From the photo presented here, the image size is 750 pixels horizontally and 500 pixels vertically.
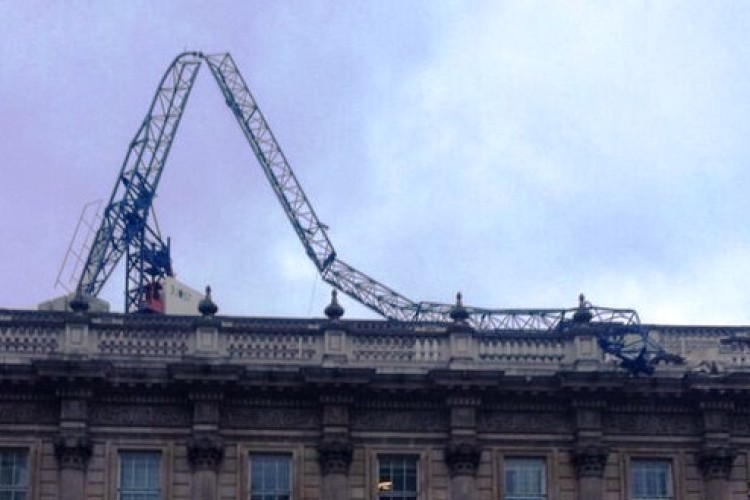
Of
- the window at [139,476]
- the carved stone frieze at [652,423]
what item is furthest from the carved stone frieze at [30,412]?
the carved stone frieze at [652,423]

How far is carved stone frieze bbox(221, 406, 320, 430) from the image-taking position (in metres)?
42.2

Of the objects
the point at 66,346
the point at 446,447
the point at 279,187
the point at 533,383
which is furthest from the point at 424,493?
the point at 279,187

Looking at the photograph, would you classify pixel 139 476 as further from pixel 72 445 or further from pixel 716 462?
pixel 716 462

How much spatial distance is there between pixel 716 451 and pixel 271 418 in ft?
39.3

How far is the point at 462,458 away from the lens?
4219 centimetres

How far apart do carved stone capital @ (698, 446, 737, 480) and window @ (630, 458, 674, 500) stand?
933 millimetres

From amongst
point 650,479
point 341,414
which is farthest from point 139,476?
point 650,479

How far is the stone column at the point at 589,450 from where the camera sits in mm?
42438

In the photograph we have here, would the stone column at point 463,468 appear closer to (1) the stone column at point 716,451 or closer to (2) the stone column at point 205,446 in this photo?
(2) the stone column at point 205,446

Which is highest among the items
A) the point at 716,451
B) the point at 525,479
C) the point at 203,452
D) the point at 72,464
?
the point at 716,451

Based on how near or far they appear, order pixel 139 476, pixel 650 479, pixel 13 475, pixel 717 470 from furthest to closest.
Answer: pixel 650 479
pixel 717 470
pixel 139 476
pixel 13 475

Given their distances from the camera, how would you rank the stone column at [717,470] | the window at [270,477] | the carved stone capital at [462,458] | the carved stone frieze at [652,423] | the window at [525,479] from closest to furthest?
1. the window at [270,477]
2. the carved stone capital at [462,458]
3. the window at [525,479]
4. the stone column at [717,470]
5. the carved stone frieze at [652,423]

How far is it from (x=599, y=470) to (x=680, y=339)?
7389 mm

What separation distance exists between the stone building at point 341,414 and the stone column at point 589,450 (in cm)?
4
